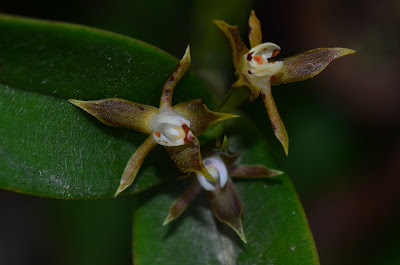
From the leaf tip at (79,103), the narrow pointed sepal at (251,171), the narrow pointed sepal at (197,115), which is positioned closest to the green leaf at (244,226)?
the narrow pointed sepal at (251,171)

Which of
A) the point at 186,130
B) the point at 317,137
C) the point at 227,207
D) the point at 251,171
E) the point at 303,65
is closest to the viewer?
the point at 186,130

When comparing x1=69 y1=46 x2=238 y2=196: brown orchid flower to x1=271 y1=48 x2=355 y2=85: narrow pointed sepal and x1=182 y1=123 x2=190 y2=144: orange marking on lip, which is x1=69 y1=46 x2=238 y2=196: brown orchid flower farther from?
x1=271 y1=48 x2=355 y2=85: narrow pointed sepal

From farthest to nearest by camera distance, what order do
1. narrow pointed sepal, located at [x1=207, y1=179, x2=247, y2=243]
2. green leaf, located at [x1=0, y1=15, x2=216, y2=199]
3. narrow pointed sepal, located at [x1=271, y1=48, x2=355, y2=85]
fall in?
narrow pointed sepal, located at [x1=207, y1=179, x2=247, y2=243] → narrow pointed sepal, located at [x1=271, y1=48, x2=355, y2=85] → green leaf, located at [x1=0, y1=15, x2=216, y2=199]

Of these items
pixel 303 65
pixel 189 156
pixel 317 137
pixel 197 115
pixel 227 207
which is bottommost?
pixel 317 137

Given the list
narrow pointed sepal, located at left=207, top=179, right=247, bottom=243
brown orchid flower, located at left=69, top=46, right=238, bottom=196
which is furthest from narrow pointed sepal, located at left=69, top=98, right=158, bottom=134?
narrow pointed sepal, located at left=207, top=179, right=247, bottom=243

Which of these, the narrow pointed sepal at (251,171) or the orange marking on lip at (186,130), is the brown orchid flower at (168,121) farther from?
the narrow pointed sepal at (251,171)

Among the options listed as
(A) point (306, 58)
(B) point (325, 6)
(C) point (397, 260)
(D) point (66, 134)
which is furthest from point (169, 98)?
(B) point (325, 6)

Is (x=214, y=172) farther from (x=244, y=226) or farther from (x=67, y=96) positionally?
(x=67, y=96)

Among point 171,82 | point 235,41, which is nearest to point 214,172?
point 171,82
